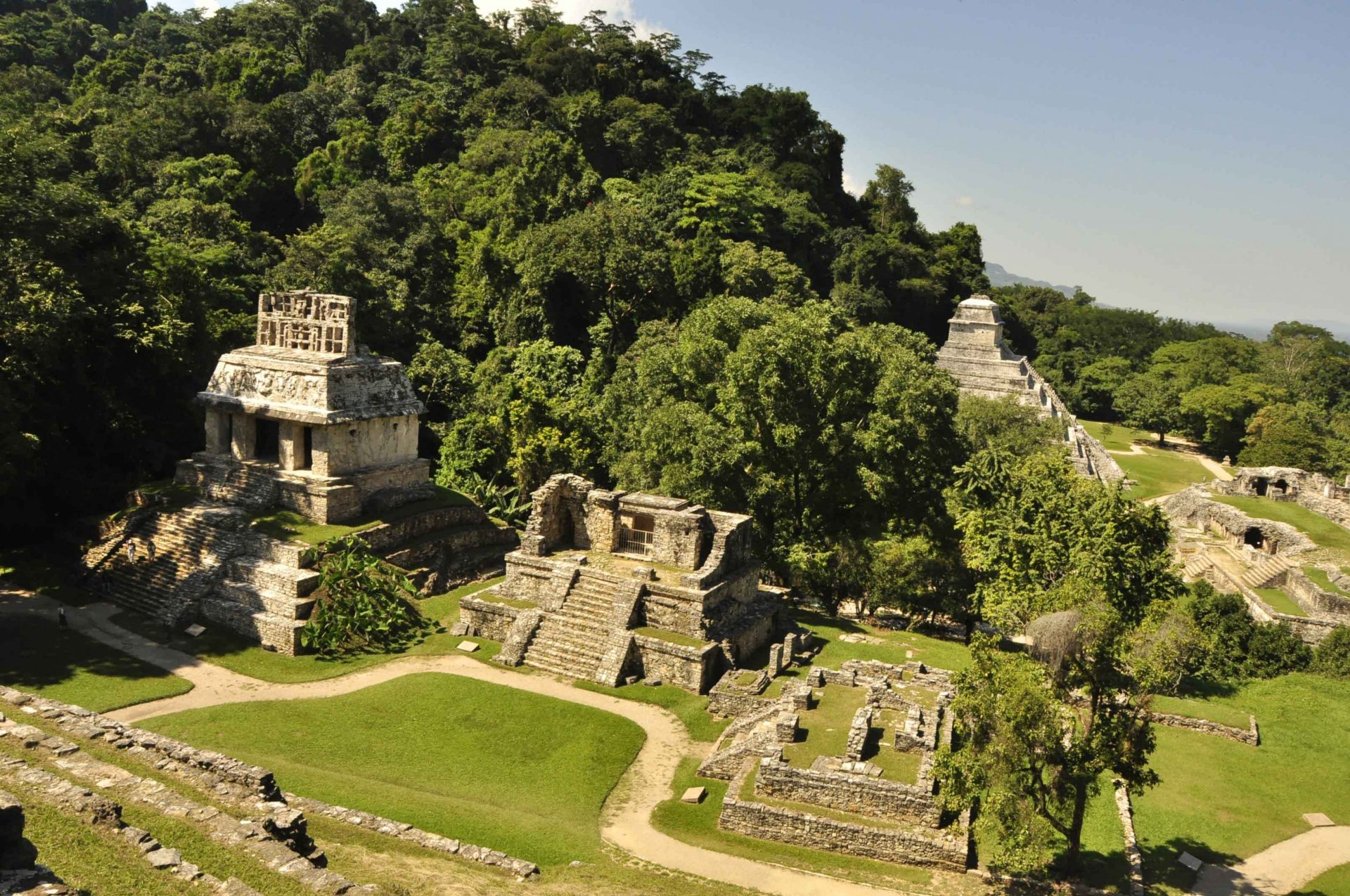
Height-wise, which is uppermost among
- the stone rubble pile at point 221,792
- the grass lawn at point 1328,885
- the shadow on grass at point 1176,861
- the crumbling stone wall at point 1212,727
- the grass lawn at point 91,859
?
the grass lawn at point 91,859

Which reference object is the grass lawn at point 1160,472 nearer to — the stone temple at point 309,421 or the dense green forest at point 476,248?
the dense green forest at point 476,248

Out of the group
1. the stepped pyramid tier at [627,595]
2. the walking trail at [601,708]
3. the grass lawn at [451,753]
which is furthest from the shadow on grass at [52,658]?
the stepped pyramid tier at [627,595]

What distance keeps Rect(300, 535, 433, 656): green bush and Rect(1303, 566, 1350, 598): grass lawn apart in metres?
29.5

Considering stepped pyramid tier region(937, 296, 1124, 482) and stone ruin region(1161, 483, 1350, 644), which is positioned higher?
stepped pyramid tier region(937, 296, 1124, 482)

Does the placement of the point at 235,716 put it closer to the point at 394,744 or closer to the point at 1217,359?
the point at 394,744

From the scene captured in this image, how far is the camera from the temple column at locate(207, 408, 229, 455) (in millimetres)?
26734

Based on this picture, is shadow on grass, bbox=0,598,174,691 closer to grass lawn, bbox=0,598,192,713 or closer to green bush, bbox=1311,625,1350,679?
grass lawn, bbox=0,598,192,713

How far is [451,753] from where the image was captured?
677 inches

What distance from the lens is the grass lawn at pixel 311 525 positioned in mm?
23766

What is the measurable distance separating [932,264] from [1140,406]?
18.5m

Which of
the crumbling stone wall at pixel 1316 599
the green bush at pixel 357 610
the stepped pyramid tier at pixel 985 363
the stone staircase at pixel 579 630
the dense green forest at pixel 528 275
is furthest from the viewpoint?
the stepped pyramid tier at pixel 985 363

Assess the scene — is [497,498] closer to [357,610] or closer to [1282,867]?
[357,610]

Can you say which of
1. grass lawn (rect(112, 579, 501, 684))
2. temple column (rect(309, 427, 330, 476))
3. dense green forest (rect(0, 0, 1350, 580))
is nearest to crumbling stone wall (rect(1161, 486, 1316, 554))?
dense green forest (rect(0, 0, 1350, 580))

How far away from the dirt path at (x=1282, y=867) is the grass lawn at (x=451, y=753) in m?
10.0
